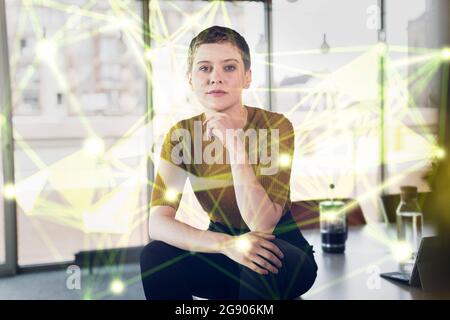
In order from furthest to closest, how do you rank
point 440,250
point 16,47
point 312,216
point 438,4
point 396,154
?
point 396,154 < point 16,47 < point 312,216 < point 438,4 < point 440,250

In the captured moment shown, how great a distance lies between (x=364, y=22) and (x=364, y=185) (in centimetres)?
227

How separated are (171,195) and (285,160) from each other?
346 millimetres

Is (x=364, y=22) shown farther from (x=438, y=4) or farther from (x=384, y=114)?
(x=384, y=114)

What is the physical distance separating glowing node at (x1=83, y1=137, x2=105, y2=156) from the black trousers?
2457 mm

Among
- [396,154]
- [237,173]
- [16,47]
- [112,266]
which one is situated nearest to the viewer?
[237,173]

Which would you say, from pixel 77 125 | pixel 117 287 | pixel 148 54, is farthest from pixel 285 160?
pixel 77 125

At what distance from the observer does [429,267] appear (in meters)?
1.14

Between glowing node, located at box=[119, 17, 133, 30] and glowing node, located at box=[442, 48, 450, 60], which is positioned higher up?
glowing node, located at box=[119, 17, 133, 30]

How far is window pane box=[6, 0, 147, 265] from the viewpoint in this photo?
3285mm

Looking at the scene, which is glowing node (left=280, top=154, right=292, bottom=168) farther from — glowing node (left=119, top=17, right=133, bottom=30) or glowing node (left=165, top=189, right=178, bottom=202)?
glowing node (left=119, top=17, right=133, bottom=30)

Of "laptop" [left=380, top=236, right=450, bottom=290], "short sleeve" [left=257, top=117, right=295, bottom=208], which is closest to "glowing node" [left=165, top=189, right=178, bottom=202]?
"short sleeve" [left=257, top=117, right=295, bottom=208]
